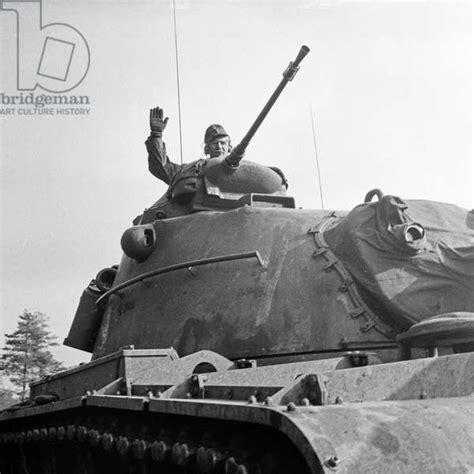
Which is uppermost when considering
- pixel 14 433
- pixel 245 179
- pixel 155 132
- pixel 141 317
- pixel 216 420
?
pixel 155 132

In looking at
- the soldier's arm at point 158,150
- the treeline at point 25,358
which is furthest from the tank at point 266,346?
the treeline at point 25,358

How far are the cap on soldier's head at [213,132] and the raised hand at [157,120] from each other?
2.53 feet

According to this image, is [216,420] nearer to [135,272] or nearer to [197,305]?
[197,305]

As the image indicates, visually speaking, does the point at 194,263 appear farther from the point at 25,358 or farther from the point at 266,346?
the point at 25,358

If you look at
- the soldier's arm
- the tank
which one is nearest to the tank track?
the tank

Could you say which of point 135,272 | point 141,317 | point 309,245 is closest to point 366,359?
point 309,245

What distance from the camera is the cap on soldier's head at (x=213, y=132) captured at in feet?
28.4

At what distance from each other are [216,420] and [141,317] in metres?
3.33

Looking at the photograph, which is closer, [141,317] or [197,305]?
[197,305]

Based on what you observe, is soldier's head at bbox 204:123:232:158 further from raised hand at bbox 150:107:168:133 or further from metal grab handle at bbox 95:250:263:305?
metal grab handle at bbox 95:250:263:305

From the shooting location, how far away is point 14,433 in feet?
25.4

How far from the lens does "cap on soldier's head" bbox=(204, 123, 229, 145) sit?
341 inches

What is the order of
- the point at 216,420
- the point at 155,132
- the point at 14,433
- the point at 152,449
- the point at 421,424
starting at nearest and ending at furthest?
the point at 421,424 < the point at 216,420 < the point at 152,449 < the point at 14,433 < the point at 155,132

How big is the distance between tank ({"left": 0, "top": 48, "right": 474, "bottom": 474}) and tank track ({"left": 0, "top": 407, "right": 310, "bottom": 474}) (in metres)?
0.01
